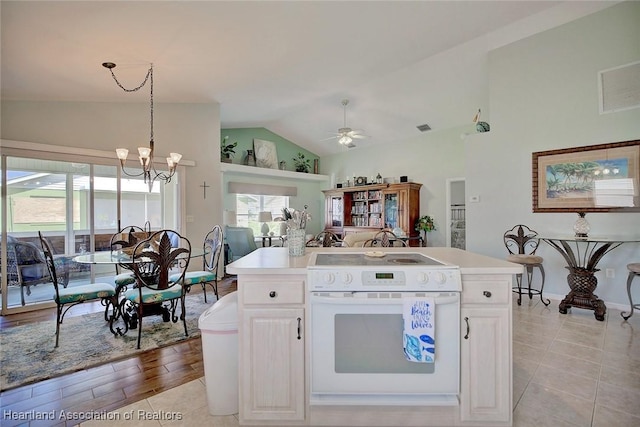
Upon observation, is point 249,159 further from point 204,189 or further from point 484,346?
point 484,346

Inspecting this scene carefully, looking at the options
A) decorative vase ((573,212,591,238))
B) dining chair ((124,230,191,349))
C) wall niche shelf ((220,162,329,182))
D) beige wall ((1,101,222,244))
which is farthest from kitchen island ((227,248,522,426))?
wall niche shelf ((220,162,329,182))

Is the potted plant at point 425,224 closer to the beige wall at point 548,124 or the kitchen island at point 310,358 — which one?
the beige wall at point 548,124

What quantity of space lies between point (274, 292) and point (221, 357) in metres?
0.56

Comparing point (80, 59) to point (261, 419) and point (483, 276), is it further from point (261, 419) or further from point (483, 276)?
point (483, 276)

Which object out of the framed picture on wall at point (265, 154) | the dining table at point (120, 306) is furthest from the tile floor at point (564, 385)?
the framed picture on wall at point (265, 154)

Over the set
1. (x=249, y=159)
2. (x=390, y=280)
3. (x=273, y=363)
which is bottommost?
(x=273, y=363)

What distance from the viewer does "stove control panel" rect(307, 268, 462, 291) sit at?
4.73ft

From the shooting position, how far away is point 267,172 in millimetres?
7293

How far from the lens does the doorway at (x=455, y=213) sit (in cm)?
638

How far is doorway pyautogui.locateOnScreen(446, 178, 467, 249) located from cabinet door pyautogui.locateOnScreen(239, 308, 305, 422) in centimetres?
569

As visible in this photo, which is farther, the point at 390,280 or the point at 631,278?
the point at 631,278

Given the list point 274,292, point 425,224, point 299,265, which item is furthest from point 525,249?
point 274,292

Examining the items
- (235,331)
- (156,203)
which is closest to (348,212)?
(156,203)

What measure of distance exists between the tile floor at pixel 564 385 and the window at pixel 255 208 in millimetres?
5326
